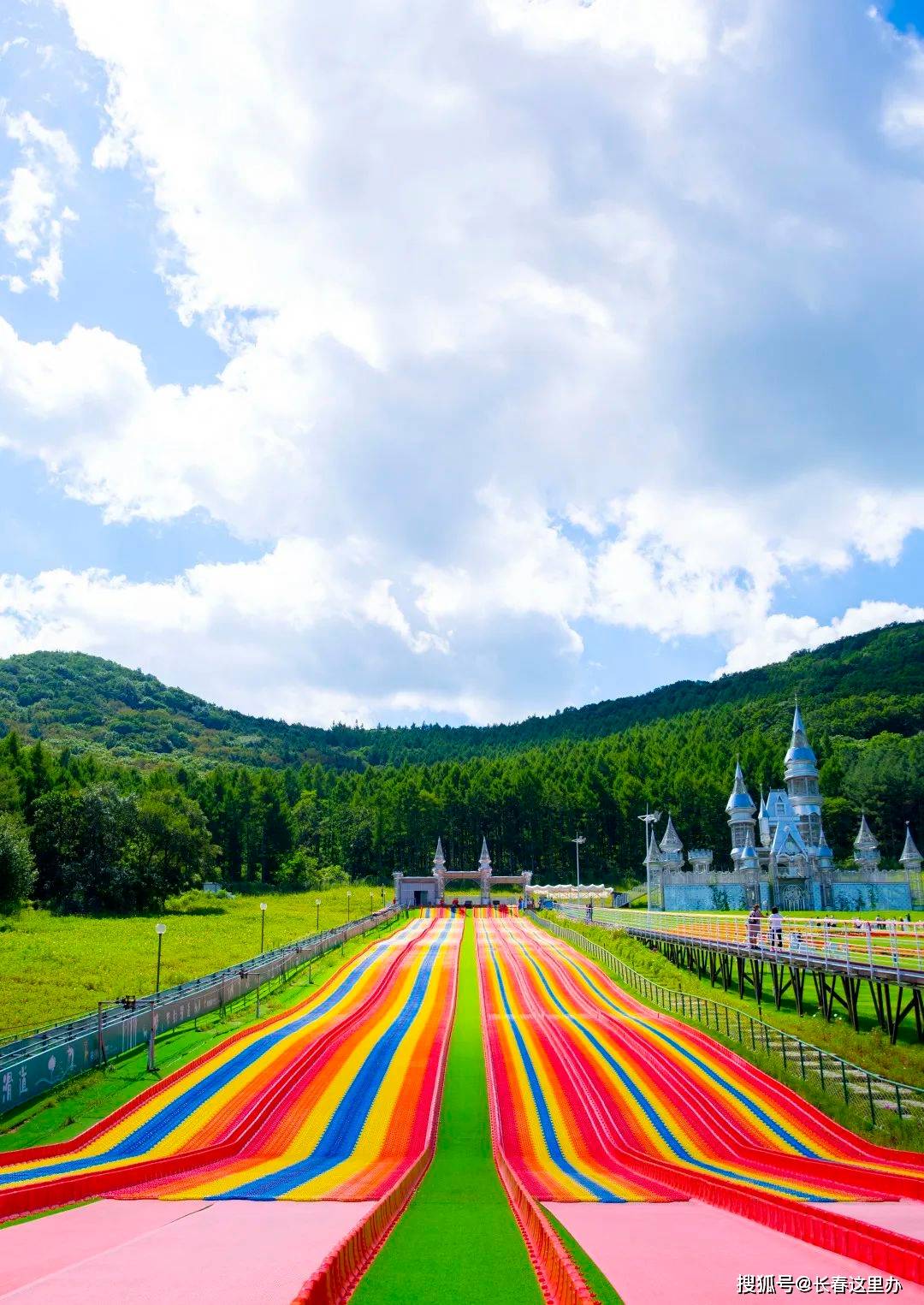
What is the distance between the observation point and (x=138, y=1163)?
15.5 m

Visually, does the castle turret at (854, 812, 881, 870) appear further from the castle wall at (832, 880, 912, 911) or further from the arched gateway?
the arched gateway

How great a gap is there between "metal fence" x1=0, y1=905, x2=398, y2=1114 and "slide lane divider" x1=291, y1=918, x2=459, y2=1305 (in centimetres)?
1043

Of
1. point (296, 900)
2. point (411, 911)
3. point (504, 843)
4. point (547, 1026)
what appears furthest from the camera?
point (504, 843)

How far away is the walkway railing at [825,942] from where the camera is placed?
94.4ft

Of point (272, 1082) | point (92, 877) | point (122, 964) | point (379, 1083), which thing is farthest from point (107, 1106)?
point (92, 877)

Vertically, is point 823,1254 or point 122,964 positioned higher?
point 823,1254

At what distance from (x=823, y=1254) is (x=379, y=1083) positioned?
18.8 metres

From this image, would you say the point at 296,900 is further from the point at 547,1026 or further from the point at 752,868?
the point at 547,1026

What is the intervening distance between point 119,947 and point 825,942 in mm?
42978

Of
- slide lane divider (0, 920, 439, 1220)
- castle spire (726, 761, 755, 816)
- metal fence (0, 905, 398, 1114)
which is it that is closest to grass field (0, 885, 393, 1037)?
metal fence (0, 905, 398, 1114)

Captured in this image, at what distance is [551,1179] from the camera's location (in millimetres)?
15609

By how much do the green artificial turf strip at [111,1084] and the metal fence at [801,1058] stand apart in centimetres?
1584

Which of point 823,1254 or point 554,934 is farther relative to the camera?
point 554,934

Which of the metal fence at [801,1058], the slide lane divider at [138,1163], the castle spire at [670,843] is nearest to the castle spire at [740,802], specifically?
the castle spire at [670,843]
